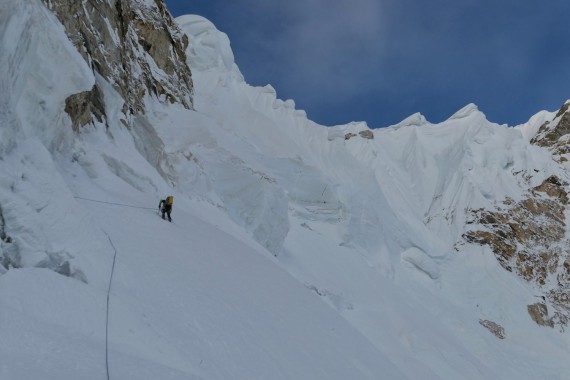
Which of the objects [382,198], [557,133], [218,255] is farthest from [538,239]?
[218,255]

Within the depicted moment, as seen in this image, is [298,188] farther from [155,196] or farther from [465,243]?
[155,196]

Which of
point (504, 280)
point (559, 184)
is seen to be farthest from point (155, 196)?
point (559, 184)

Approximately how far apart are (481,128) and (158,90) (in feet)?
139

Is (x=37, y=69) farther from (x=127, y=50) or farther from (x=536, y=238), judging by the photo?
(x=536, y=238)

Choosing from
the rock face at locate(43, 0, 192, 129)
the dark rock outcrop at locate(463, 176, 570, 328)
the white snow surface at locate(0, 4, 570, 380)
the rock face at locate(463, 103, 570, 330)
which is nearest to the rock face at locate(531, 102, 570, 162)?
the rock face at locate(463, 103, 570, 330)

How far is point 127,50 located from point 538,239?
39277 mm

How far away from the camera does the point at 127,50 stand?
87.1ft

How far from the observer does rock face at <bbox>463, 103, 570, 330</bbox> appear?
46.0 meters

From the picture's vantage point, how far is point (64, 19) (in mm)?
17562

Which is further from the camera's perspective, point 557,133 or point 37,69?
point 557,133

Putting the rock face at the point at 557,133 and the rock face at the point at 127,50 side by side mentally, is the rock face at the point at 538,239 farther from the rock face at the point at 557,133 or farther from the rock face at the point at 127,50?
the rock face at the point at 127,50

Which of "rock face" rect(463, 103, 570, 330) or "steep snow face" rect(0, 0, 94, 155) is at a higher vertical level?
"rock face" rect(463, 103, 570, 330)

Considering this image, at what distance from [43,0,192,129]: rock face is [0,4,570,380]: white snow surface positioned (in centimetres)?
104

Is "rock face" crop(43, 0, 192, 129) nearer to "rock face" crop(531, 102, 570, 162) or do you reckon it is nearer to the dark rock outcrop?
the dark rock outcrop
